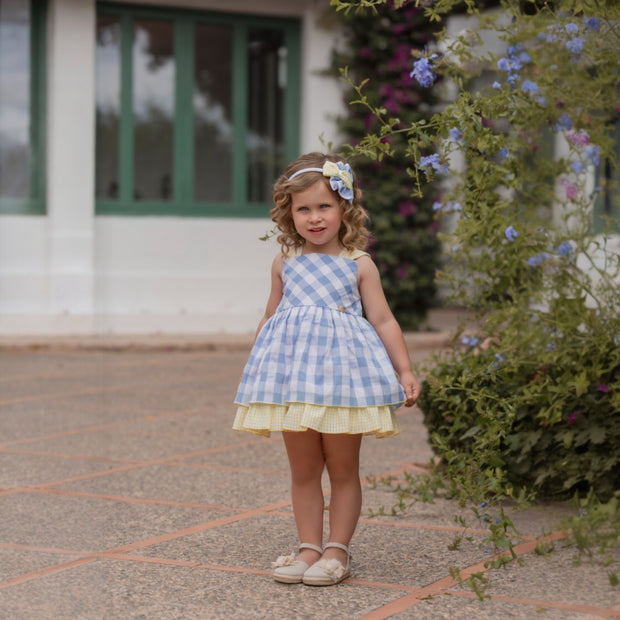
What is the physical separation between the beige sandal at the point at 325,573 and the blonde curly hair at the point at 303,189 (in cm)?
93

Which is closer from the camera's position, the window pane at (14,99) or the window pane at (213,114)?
the window pane at (14,99)

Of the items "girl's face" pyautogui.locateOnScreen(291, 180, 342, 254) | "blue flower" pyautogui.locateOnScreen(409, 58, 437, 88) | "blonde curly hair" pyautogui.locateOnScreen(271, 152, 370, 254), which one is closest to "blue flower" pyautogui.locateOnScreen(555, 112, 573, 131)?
"blue flower" pyautogui.locateOnScreen(409, 58, 437, 88)

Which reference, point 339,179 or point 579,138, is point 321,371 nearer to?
point 339,179

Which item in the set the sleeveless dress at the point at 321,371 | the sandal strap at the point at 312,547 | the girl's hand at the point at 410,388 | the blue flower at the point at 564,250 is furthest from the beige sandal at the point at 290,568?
the blue flower at the point at 564,250

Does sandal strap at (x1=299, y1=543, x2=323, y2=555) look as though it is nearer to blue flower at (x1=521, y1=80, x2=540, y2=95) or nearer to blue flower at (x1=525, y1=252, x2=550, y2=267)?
blue flower at (x1=525, y1=252, x2=550, y2=267)

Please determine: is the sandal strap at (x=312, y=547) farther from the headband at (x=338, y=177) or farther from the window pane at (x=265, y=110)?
the window pane at (x=265, y=110)

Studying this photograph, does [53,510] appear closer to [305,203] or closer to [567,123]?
[305,203]

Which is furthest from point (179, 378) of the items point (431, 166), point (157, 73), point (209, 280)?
point (431, 166)

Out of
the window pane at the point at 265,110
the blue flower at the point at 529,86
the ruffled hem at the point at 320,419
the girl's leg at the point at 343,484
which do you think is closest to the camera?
the ruffled hem at the point at 320,419

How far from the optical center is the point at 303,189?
135 inches

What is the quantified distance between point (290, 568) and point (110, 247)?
7934mm

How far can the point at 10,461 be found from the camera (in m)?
5.16

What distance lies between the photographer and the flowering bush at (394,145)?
1111 cm

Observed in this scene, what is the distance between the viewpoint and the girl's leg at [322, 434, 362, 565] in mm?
3377
